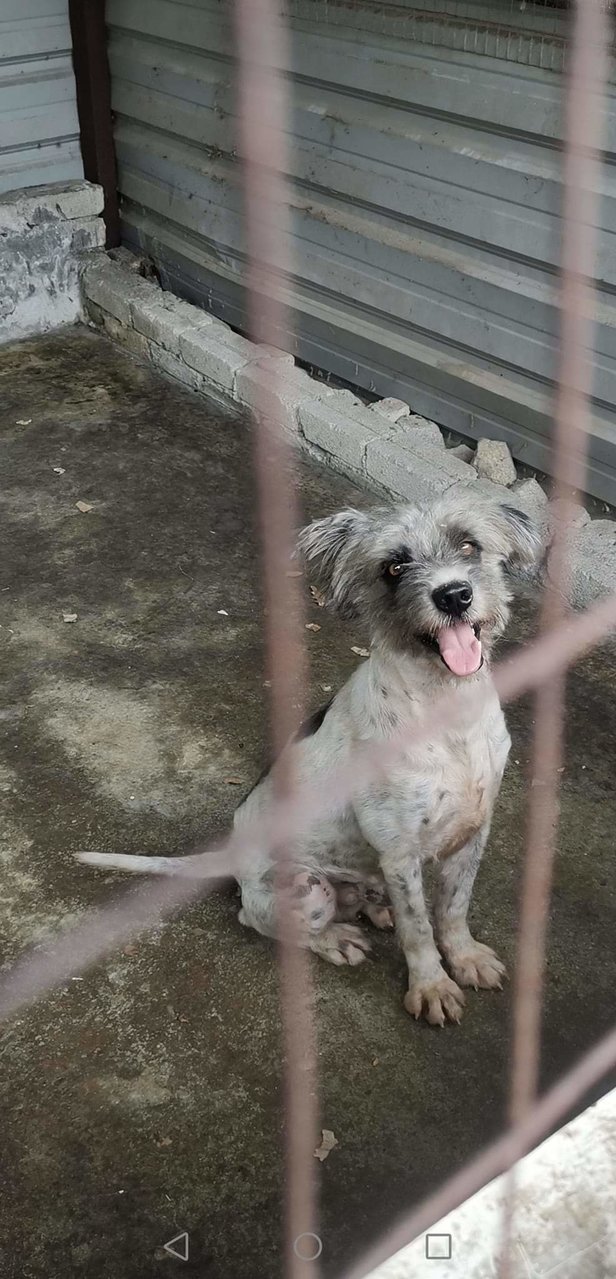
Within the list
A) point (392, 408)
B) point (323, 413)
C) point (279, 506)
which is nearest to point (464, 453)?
point (392, 408)

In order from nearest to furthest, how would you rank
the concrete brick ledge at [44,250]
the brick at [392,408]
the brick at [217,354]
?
the brick at [392,408] → the brick at [217,354] → the concrete brick ledge at [44,250]

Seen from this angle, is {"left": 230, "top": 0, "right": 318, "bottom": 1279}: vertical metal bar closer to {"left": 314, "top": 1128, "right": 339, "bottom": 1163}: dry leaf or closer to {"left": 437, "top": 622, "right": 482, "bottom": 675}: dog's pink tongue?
{"left": 314, "top": 1128, "right": 339, "bottom": 1163}: dry leaf

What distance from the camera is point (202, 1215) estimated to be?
3.05 meters

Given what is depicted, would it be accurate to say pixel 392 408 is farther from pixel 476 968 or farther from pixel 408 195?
pixel 476 968

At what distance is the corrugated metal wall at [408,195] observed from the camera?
5277mm

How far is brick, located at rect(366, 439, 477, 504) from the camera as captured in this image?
5.82m

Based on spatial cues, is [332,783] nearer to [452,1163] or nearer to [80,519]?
[452,1163]

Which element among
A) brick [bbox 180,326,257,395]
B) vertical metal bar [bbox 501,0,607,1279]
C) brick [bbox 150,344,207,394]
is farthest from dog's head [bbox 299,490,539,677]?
brick [bbox 150,344,207,394]

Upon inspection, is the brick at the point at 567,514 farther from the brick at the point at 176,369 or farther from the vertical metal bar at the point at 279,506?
the brick at the point at 176,369

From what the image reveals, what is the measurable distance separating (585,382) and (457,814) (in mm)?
2688

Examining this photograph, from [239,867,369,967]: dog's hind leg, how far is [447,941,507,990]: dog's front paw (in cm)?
29

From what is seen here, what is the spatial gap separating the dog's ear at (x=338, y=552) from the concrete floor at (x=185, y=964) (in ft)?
3.93

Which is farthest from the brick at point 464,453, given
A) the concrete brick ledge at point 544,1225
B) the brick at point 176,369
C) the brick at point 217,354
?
the concrete brick ledge at point 544,1225

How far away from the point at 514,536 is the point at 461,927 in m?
1.17
